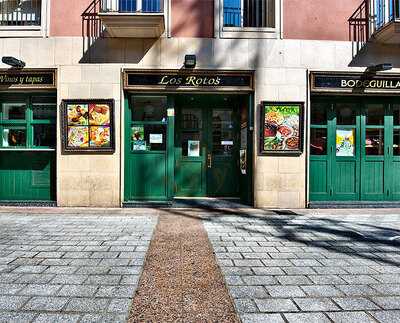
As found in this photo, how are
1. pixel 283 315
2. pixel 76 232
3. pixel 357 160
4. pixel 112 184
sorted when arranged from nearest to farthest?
1. pixel 283 315
2. pixel 76 232
3. pixel 112 184
4. pixel 357 160

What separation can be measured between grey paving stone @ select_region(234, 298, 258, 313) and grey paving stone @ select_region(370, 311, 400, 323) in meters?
1.07

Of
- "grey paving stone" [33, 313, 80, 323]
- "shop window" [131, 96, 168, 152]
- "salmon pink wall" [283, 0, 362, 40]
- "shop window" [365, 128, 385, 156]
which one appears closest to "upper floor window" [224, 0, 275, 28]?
"salmon pink wall" [283, 0, 362, 40]

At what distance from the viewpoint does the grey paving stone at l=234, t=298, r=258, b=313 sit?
341 cm

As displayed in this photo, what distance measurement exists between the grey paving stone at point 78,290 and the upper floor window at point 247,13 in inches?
288

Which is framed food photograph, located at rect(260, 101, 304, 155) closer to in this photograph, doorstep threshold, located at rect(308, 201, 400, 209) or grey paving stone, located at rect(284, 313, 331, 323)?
doorstep threshold, located at rect(308, 201, 400, 209)

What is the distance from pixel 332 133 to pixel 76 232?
21.3 feet

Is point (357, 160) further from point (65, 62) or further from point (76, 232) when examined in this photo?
point (65, 62)

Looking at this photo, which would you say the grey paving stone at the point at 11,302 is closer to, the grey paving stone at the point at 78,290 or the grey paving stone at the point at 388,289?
the grey paving stone at the point at 78,290

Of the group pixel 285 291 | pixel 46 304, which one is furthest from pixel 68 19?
pixel 285 291

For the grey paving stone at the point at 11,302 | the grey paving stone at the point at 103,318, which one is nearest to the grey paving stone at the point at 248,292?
the grey paving stone at the point at 103,318

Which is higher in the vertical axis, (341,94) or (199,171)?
(341,94)

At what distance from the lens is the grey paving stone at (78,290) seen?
3.74 metres

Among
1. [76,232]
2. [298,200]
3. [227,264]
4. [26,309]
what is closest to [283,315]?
[227,264]

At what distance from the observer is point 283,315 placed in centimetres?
332
